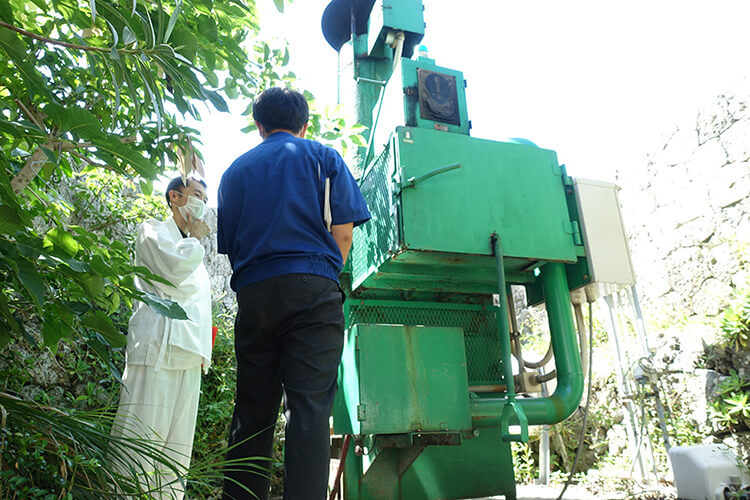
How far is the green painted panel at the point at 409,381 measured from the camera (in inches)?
90.1

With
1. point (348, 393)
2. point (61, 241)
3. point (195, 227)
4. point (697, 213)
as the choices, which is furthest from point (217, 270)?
point (697, 213)

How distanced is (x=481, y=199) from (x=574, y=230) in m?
0.53

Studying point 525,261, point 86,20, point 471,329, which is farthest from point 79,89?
point 471,329

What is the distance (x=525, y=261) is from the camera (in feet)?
8.45

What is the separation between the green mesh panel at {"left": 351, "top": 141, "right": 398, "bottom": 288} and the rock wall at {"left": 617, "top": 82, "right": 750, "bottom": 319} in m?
3.76

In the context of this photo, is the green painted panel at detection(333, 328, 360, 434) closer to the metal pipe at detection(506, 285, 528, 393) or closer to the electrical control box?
the metal pipe at detection(506, 285, 528, 393)

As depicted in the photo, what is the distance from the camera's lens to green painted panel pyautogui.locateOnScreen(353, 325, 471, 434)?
90.1 inches

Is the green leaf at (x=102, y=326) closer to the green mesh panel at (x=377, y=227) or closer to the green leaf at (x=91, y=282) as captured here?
the green leaf at (x=91, y=282)

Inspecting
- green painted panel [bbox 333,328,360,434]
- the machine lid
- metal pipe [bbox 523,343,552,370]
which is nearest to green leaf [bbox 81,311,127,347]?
green painted panel [bbox 333,328,360,434]

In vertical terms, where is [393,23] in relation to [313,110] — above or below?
above

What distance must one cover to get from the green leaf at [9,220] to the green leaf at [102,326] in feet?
0.89

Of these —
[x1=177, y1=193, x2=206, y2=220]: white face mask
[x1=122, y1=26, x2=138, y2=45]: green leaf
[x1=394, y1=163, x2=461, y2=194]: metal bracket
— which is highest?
[x1=394, y1=163, x2=461, y2=194]: metal bracket

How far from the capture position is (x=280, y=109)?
201cm

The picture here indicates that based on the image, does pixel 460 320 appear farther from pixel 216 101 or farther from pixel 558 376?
pixel 216 101
